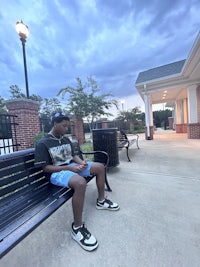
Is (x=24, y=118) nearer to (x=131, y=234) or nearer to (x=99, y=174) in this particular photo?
(x=99, y=174)

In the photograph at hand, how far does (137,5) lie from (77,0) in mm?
2083

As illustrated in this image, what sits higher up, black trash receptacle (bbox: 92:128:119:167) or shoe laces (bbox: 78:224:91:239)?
black trash receptacle (bbox: 92:128:119:167)

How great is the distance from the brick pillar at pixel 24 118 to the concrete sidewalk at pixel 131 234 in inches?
93.8

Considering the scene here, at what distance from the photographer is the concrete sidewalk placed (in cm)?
124

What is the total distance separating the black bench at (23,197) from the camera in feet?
3.59

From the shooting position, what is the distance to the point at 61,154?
1870mm

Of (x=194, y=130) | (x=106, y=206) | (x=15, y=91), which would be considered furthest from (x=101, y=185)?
(x=15, y=91)

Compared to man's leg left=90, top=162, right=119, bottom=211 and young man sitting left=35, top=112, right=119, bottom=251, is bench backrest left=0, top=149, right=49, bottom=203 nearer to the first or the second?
young man sitting left=35, top=112, right=119, bottom=251

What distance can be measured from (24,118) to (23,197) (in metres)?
2.68

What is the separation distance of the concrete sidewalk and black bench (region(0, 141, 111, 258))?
1.27 ft

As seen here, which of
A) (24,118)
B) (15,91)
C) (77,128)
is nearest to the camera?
(24,118)

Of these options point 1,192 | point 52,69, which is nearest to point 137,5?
point 1,192

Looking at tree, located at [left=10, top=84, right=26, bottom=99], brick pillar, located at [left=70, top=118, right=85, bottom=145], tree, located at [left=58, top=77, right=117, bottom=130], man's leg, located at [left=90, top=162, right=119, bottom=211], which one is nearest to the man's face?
man's leg, located at [left=90, top=162, right=119, bottom=211]

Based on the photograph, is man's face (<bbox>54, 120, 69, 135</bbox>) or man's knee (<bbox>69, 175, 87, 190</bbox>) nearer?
man's knee (<bbox>69, 175, 87, 190</bbox>)
